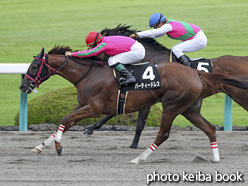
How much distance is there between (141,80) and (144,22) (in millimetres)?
10064

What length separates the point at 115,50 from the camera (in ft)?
20.8

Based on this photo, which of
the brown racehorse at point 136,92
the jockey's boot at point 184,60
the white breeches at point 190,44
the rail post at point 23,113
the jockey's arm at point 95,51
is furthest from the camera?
the rail post at point 23,113

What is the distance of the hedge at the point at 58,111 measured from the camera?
8211 millimetres

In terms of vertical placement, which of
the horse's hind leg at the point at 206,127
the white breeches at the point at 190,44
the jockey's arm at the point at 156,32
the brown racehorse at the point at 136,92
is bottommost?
the horse's hind leg at the point at 206,127

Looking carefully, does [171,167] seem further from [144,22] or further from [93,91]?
[144,22]

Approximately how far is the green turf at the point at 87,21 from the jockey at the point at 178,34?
416 centimetres

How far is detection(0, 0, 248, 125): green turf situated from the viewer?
13.5m

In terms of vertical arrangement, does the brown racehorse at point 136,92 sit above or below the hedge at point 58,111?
above

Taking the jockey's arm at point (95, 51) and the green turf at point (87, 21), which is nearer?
the jockey's arm at point (95, 51)

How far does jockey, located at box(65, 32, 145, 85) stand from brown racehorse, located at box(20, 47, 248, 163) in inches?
4.8

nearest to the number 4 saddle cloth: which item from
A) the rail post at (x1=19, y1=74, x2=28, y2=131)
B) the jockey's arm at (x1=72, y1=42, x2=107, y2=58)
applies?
the jockey's arm at (x1=72, y1=42, x2=107, y2=58)

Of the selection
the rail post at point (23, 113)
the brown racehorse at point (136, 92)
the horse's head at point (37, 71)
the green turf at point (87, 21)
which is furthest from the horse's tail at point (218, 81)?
the green turf at point (87, 21)

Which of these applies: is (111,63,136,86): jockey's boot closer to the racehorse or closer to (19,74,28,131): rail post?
the racehorse

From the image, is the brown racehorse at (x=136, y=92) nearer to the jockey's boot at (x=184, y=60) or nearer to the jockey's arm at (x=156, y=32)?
the jockey's boot at (x=184, y=60)
